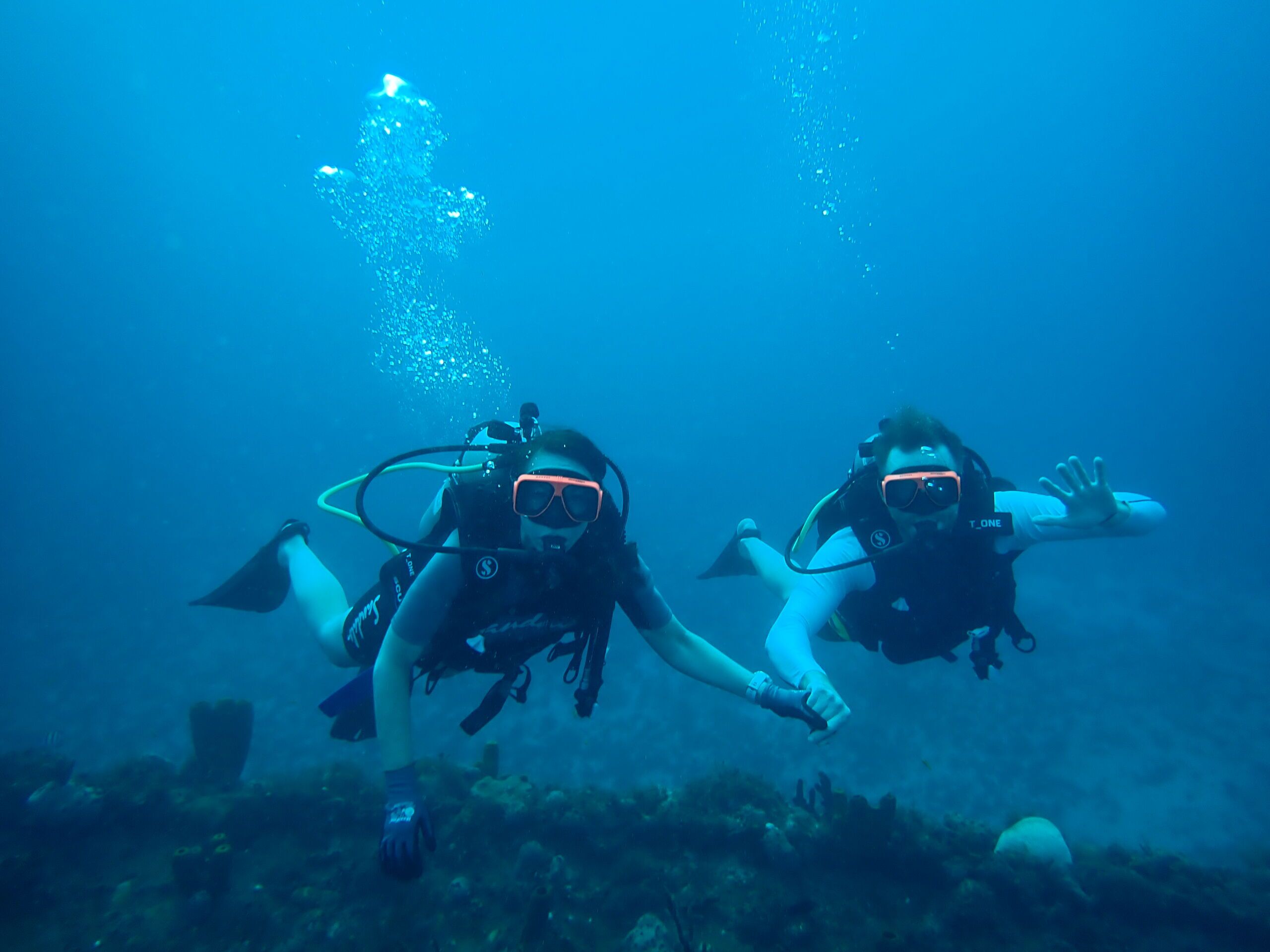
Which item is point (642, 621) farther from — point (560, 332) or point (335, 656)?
point (560, 332)

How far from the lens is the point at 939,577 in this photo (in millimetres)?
4160

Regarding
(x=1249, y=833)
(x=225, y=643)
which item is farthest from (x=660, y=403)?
(x=1249, y=833)

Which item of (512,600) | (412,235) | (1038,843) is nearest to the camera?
(512,600)

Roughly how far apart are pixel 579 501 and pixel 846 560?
2.20 meters

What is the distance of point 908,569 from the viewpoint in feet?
13.8

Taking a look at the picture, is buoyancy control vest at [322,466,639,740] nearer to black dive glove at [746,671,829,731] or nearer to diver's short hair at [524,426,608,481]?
diver's short hair at [524,426,608,481]

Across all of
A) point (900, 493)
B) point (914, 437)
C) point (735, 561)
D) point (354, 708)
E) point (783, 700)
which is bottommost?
point (354, 708)

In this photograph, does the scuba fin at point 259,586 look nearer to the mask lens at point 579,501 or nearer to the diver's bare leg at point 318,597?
the diver's bare leg at point 318,597

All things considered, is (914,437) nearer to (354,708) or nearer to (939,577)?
(939,577)

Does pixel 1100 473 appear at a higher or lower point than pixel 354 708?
higher

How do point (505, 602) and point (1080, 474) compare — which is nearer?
point (505, 602)

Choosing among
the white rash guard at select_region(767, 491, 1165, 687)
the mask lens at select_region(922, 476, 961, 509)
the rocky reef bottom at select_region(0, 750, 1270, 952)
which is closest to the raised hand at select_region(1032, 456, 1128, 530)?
the white rash guard at select_region(767, 491, 1165, 687)

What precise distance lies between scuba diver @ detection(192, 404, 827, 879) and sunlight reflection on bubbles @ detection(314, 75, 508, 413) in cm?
3801

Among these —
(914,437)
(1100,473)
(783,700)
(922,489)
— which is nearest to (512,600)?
(783,700)
